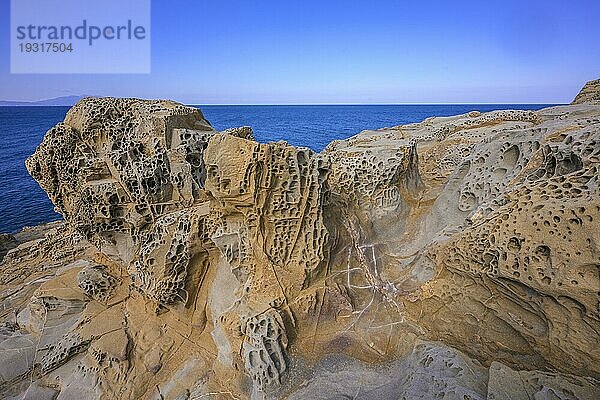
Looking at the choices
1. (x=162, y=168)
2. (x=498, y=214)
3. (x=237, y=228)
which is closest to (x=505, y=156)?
(x=498, y=214)

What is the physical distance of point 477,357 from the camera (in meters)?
3.84

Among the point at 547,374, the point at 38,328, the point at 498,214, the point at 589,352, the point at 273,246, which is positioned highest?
the point at 498,214

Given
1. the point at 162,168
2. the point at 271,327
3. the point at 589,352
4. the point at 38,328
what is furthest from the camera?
the point at 38,328

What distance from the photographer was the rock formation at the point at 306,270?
328 cm

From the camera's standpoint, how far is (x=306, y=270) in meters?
4.56

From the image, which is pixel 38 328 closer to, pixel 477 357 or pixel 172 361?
pixel 172 361

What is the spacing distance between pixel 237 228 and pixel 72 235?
8.00m

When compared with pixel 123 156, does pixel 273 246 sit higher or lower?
lower

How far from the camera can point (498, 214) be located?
359 centimetres

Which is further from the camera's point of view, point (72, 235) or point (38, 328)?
point (72, 235)

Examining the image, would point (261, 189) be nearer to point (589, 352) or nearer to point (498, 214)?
point (498, 214)

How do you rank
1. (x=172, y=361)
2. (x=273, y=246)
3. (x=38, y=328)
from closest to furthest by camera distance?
(x=273, y=246) < (x=172, y=361) < (x=38, y=328)

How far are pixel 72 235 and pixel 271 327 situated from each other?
8.64 meters

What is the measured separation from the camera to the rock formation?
3.28 m
